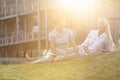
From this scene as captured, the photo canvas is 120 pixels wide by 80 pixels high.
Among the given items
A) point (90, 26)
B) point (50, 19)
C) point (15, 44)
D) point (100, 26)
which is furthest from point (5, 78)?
point (15, 44)

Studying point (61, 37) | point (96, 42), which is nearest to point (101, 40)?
point (96, 42)

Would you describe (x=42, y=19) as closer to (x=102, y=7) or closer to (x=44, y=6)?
(x=44, y=6)

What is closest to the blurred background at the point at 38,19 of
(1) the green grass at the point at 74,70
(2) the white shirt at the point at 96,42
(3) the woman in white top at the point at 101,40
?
(2) the white shirt at the point at 96,42

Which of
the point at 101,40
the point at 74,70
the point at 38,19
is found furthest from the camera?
the point at 38,19

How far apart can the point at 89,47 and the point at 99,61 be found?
3.01m

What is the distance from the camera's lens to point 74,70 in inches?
136

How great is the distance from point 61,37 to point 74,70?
3.26 m

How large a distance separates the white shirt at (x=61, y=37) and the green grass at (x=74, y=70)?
294cm

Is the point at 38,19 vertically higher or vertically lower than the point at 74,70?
higher

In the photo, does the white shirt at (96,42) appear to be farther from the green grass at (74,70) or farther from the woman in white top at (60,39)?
the green grass at (74,70)

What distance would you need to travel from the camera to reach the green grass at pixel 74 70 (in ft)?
10.9

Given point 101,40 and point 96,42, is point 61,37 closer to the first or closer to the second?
point 96,42

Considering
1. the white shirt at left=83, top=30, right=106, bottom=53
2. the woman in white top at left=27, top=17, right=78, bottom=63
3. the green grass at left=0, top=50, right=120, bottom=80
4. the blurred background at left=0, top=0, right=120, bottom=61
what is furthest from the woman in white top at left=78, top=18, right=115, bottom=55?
the blurred background at left=0, top=0, right=120, bottom=61

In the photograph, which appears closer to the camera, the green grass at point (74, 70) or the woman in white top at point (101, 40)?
the green grass at point (74, 70)
